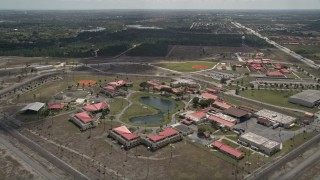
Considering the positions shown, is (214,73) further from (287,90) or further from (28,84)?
(28,84)

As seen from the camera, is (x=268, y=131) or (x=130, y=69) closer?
(x=268, y=131)

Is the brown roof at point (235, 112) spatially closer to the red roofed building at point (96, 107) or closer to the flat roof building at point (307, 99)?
the flat roof building at point (307, 99)

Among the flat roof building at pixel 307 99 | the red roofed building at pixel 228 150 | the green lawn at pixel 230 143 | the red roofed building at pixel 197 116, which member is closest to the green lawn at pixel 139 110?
the red roofed building at pixel 197 116

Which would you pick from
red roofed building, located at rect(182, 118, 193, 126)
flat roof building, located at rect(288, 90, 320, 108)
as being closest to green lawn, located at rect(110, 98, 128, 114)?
red roofed building, located at rect(182, 118, 193, 126)

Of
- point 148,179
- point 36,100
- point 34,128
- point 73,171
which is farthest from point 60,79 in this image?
point 148,179

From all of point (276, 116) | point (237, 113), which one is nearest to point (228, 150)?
point (237, 113)

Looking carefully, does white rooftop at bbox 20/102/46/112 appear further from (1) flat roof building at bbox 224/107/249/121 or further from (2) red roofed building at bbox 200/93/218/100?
(1) flat roof building at bbox 224/107/249/121

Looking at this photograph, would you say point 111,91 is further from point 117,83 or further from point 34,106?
point 34,106
